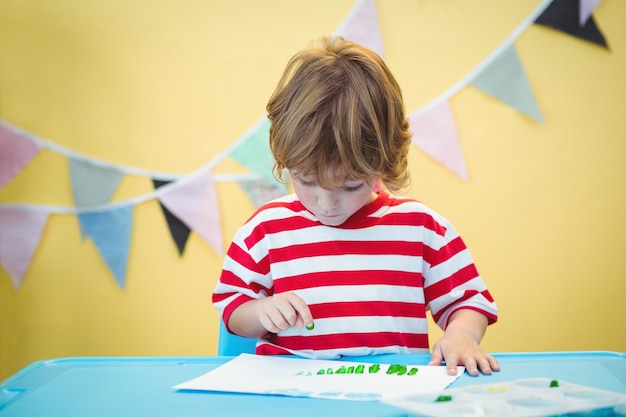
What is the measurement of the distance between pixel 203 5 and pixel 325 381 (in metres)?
1.31

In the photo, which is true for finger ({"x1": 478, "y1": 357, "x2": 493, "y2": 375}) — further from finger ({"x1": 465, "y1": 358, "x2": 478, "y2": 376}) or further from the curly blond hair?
the curly blond hair

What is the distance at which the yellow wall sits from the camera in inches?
67.4

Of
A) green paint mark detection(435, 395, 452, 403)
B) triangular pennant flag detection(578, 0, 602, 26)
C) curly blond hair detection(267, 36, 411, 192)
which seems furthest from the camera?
triangular pennant flag detection(578, 0, 602, 26)

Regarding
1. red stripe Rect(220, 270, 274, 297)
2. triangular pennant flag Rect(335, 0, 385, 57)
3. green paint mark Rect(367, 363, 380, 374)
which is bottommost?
green paint mark Rect(367, 363, 380, 374)

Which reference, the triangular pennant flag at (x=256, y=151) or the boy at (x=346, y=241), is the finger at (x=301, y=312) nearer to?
the boy at (x=346, y=241)

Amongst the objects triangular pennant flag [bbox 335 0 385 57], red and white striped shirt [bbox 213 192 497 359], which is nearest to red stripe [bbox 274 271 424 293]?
red and white striped shirt [bbox 213 192 497 359]

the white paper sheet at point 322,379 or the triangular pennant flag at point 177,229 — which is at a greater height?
the triangular pennant flag at point 177,229

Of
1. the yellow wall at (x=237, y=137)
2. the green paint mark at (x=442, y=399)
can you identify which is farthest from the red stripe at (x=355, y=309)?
the yellow wall at (x=237, y=137)

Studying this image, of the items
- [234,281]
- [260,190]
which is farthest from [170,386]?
[260,190]

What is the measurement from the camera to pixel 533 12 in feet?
5.61

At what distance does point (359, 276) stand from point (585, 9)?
1.12m

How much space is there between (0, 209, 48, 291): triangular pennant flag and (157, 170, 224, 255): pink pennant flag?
329 millimetres

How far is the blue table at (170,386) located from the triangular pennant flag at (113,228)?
97 cm

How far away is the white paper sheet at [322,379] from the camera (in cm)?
65
